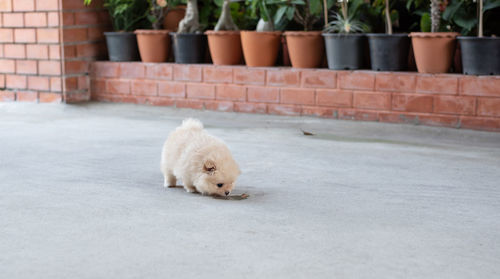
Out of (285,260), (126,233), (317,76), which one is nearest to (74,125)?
(317,76)

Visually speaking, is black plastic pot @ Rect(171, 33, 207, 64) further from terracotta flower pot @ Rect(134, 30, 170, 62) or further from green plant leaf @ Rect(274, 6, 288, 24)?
green plant leaf @ Rect(274, 6, 288, 24)

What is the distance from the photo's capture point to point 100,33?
17.4ft

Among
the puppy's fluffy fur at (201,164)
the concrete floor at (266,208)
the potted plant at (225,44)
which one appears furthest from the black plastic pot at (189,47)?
the puppy's fluffy fur at (201,164)

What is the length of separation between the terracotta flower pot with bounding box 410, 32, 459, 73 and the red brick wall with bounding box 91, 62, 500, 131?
80mm

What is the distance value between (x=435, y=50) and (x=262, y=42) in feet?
3.75

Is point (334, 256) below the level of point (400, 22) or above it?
below

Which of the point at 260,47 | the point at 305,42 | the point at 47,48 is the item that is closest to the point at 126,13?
the point at 47,48

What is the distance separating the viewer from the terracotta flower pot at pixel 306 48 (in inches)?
173

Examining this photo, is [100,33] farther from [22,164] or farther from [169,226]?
[169,226]

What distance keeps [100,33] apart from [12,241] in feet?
11.8

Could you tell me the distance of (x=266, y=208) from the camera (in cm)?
232

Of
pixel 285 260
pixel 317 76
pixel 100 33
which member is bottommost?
pixel 285 260

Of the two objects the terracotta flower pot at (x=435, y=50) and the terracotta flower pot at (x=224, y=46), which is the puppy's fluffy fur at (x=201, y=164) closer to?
the terracotta flower pot at (x=435, y=50)

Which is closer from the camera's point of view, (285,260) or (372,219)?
(285,260)
